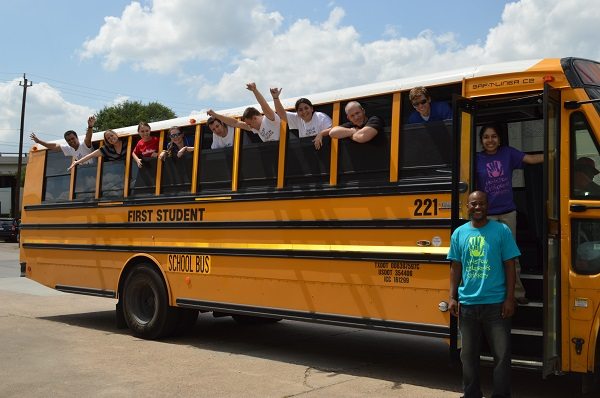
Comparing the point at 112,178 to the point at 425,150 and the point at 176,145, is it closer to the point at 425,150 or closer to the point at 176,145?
the point at 176,145

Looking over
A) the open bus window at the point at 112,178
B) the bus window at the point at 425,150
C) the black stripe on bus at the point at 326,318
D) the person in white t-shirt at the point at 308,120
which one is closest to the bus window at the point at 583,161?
the bus window at the point at 425,150

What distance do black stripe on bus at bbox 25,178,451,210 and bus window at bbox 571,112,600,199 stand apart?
3.28 feet

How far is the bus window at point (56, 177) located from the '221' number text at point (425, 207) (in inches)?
223

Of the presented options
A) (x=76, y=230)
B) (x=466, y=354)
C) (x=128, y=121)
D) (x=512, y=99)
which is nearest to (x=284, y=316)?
(x=466, y=354)

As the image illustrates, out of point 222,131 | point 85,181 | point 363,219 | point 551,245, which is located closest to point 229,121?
point 222,131

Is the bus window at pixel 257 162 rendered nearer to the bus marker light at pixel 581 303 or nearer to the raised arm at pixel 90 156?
the raised arm at pixel 90 156

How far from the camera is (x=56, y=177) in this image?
372 inches

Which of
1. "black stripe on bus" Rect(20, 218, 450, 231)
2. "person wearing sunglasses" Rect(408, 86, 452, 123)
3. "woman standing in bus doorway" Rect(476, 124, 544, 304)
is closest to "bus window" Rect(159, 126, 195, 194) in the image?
"black stripe on bus" Rect(20, 218, 450, 231)

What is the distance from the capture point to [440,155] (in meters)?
5.48

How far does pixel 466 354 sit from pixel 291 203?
8.16ft

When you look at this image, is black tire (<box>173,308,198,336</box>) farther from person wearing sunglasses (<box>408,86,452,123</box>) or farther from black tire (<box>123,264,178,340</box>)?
person wearing sunglasses (<box>408,86,452,123</box>)

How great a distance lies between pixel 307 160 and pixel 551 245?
2565 mm

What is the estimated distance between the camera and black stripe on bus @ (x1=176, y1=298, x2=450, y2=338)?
5.43 m

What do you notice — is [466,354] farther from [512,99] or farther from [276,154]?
[276,154]
